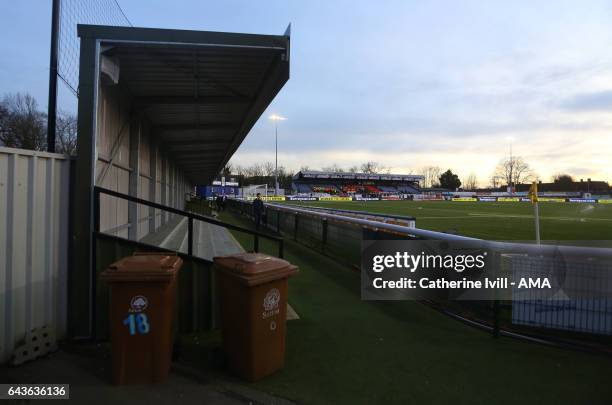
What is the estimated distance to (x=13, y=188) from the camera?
340 centimetres

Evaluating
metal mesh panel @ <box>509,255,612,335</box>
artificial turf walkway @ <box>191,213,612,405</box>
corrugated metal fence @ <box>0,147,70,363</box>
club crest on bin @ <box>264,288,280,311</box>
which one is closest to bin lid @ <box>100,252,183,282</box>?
club crest on bin @ <box>264,288,280,311</box>

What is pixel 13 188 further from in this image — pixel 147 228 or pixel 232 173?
pixel 232 173

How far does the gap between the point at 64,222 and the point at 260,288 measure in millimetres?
2415

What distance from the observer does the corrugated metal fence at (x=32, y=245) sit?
11.1 ft

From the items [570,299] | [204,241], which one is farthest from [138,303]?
[204,241]

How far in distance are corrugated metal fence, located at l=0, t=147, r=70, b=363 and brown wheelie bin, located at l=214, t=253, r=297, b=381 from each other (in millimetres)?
1911

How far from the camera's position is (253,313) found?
10.5 ft

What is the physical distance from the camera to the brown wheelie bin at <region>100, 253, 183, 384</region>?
10.2 feet

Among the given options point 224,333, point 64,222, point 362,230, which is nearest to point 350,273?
point 362,230

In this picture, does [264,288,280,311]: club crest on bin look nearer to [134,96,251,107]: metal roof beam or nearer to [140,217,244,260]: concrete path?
[134,96,251,107]: metal roof beam

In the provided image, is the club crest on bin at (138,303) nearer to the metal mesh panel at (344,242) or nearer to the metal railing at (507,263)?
the metal railing at (507,263)

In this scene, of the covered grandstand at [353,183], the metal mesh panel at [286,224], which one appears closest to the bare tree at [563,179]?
the covered grandstand at [353,183]

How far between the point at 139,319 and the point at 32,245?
151 centimetres

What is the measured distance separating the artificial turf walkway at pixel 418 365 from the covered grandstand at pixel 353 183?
315 feet
